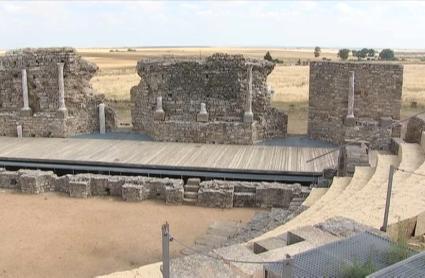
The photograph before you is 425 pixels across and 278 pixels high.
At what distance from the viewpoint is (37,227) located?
1210 cm

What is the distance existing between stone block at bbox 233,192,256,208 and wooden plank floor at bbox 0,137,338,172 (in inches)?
43.9

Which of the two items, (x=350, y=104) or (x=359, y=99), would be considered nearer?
(x=350, y=104)

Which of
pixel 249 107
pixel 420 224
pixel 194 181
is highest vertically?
pixel 249 107

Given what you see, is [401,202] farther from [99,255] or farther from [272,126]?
[272,126]

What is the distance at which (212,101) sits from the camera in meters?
18.6

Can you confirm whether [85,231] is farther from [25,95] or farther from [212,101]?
[25,95]

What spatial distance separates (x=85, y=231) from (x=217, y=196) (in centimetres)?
376

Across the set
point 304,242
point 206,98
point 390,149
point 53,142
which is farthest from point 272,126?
point 304,242

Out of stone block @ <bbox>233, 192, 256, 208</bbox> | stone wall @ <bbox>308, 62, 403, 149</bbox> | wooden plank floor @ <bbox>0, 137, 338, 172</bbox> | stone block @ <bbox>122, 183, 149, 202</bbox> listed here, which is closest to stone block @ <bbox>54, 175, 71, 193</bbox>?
wooden plank floor @ <bbox>0, 137, 338, 172</bbox>

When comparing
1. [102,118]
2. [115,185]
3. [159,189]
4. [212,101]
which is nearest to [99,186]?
[115,185]

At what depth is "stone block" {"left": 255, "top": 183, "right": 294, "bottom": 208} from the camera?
13594 mm

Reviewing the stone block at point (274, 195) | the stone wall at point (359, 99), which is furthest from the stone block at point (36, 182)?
the stone wall at point (359, 99)

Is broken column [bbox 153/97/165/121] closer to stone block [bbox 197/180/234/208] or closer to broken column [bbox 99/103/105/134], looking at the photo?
broken column [bbox 99/103/105/134]

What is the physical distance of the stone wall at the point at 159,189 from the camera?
13.7 meters
